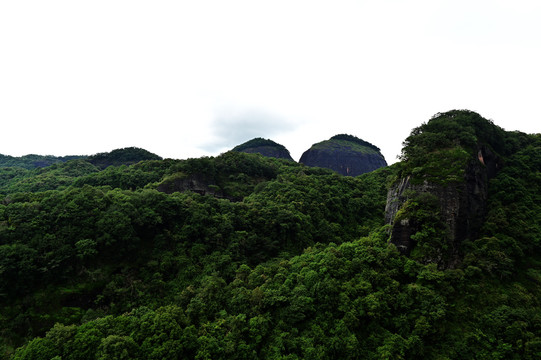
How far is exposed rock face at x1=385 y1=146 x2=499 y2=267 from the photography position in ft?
67.1

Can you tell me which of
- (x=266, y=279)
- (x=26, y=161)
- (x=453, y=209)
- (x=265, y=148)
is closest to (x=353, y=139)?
(x=265, y=148)

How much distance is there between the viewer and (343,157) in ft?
315

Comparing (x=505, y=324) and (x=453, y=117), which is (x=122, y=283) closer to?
(x=505, y=324)

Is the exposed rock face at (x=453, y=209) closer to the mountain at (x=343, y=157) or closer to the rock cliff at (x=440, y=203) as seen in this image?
the rock cliff at (x=440, y=203)

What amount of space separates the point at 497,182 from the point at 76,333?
39.6 m

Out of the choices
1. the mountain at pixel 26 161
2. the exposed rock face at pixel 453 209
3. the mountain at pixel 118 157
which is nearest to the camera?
the exposed rock face at pixel 453 209

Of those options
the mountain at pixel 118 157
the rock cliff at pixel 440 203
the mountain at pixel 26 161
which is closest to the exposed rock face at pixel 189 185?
the rock cliff at pixel 440 203

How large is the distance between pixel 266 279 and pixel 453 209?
17.7 meters

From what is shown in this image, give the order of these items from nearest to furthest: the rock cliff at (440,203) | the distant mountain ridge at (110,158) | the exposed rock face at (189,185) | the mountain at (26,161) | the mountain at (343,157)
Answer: the rock cliff at (440,203)
the exposed rock face at (189,185)
the distant mountain ridge at (110,158)
the mountain at (26,161)
the mountain at (343,157)

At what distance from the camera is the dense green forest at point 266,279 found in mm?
14664

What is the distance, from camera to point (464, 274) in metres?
18.3

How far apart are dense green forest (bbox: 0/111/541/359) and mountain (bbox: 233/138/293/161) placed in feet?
241

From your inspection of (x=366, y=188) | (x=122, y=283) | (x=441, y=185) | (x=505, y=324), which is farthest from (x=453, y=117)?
(x=122, y=283)

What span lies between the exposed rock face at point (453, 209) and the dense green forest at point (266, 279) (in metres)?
0.65
